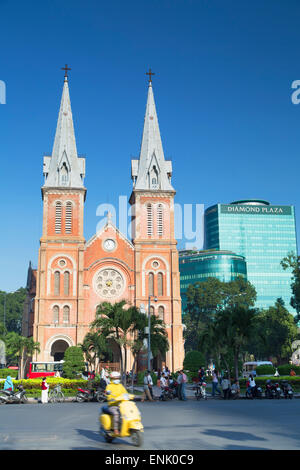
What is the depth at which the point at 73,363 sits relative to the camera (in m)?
47.8

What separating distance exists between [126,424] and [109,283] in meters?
46.9

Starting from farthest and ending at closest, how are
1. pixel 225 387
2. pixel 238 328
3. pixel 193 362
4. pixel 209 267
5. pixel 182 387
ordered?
1. pixel 209 267
2. pixel 193 362
3. pixel 238 328
4. pixel 182 387
5. pixel 225 387

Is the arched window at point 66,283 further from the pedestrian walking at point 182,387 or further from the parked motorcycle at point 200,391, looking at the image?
the parked motorcycle at point 200,391

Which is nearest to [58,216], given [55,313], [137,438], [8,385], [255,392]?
[55,313]

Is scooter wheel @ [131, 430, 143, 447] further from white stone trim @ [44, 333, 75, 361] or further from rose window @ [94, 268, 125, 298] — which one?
rose window @ [94, 268, 125, 298]

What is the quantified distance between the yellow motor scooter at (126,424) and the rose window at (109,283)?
151ft

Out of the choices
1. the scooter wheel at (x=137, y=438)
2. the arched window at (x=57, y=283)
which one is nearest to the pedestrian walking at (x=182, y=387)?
the scooter wheel at (x=137, y=438)

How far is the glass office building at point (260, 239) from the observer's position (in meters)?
152

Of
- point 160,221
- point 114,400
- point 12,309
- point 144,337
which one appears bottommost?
point 114,400

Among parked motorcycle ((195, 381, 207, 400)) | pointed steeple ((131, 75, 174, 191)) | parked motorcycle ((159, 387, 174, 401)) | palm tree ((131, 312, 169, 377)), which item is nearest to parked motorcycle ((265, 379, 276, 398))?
parked motorcycle ((195, 381, 207, 400))

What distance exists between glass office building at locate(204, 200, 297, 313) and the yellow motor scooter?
142 m

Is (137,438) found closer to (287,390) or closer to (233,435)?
(233,435)

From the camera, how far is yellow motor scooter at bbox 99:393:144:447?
1056 cm
